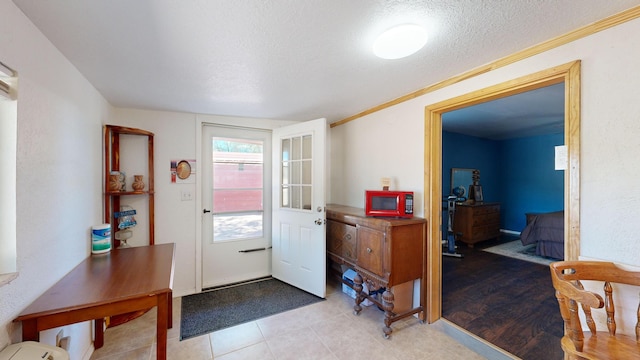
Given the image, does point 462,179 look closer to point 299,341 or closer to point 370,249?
point 370,249

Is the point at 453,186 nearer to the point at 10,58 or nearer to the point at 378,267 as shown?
the point at 378,267

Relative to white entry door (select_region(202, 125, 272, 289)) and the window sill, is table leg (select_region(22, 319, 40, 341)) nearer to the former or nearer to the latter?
the window sill

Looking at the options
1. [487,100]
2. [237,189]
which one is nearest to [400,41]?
[487,100]

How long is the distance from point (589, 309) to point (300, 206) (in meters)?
2.34

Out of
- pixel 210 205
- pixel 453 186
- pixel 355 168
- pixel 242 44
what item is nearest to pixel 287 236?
pixel 210 205

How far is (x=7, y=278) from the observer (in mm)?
979

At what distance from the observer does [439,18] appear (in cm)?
121

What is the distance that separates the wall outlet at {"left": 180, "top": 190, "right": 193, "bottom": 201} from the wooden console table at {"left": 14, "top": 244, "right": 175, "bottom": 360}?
3.51 ft

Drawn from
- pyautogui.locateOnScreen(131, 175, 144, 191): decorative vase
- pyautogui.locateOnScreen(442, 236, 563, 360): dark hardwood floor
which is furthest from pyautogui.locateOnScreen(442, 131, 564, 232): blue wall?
pyautogui.locateOnScreen(131, 175, 144, 191): decorative vase

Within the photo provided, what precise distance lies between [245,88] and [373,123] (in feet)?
4.86

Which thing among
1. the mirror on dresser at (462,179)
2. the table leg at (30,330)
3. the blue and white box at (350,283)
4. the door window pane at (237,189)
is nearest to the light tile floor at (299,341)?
the blue and white box at (350,283)

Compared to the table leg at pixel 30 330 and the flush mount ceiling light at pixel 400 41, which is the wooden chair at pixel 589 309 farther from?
the table leg at pixel 30 330

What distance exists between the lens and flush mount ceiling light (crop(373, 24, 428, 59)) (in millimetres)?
1275

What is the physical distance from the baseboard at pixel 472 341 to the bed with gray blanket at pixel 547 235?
3.01 metres
